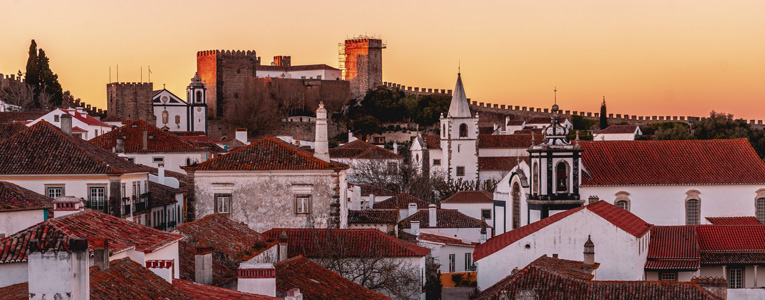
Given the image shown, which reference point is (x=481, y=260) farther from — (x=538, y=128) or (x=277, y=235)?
(x=538, y=128)

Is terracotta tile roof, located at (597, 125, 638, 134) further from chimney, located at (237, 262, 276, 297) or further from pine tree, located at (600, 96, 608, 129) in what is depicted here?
chimney, located at (237, 262, 276, 297)

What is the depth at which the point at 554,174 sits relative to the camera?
42625 millimetres

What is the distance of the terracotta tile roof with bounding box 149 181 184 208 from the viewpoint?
38.6m

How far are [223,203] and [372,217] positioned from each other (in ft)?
21.5

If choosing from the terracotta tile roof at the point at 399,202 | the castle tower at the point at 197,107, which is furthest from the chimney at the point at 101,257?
the castle tower at the point at 197,107

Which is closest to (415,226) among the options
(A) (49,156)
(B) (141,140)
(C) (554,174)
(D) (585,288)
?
(C) (554,174)

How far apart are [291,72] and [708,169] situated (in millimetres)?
75463

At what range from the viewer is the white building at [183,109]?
92.2 metres

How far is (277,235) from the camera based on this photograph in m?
29.5

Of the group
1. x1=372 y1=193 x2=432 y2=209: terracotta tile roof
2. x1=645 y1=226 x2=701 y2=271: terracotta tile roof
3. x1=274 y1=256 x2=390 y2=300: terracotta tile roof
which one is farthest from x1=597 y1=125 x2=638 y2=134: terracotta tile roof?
x1=274 y1=256 x2=390 y2=300: terracotta tile roof

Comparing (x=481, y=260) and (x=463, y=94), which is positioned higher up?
(x=463, y=94)

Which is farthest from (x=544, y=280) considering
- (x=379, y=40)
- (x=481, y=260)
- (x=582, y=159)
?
(x=379, y=40)

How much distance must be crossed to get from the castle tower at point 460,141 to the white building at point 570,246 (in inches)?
1822

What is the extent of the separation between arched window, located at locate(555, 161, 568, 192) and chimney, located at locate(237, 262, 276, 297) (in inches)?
1005
